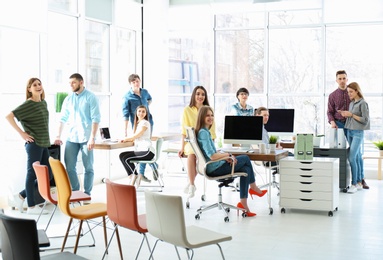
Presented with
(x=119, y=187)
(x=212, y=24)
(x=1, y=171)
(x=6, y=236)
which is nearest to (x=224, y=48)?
(x=212, y=24)

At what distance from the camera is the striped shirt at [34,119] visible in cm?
671

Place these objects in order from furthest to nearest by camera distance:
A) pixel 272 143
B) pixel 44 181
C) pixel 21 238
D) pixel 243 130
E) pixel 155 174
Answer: pixel 155 174
pixel 272 143
pixel 243 130
pixel 44 181
pixel 21 238

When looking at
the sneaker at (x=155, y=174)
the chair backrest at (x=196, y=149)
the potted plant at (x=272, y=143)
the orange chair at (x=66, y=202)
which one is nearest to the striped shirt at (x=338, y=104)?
the potted plant at (x=272, y=143)

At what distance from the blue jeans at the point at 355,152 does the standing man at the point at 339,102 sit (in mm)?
239

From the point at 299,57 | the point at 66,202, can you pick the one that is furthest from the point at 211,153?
the point at 299,57

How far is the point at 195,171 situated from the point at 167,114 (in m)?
4.06

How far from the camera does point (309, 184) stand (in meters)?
6.96

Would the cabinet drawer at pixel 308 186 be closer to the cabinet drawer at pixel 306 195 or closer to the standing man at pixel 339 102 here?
the cabinet drawer at pixel 306 195

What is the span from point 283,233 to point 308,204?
108cm

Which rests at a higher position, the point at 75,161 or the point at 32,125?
the point at 32,125

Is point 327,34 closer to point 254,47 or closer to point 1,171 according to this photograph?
point 254,47

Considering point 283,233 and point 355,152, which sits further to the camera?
point 355,152

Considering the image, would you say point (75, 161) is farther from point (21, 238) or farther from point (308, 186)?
point (21, 238)

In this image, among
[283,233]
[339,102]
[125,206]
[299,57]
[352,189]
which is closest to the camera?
[125,206]
